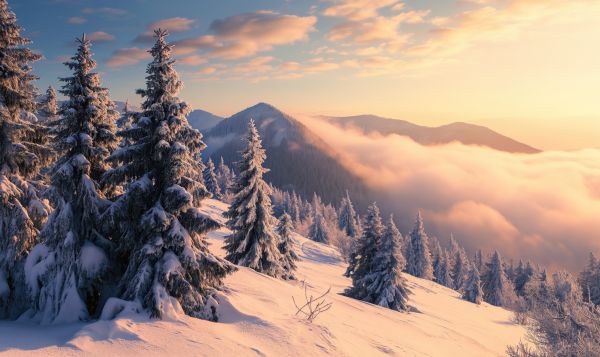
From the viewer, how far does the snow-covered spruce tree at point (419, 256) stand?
2997 inches

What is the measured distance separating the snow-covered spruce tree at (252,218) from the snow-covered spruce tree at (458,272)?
7608 cm

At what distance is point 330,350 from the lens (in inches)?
427

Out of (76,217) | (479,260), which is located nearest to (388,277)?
(76,217)

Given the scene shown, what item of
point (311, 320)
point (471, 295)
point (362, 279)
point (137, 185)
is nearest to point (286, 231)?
point (362, 279)

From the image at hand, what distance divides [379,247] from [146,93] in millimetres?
27785

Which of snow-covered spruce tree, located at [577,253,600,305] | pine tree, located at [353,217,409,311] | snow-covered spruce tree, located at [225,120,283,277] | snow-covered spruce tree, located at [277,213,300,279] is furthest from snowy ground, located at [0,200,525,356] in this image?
snow-covered spruce tree, located at [577,253,600,305]

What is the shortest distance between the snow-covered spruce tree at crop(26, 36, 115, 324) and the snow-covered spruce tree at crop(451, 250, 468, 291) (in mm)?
91015

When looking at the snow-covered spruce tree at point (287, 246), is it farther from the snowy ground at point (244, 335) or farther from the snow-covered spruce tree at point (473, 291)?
Result: the snow-covered spruce tree at point (473, 291)

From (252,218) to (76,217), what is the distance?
1434cm

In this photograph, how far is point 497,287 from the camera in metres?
79.4

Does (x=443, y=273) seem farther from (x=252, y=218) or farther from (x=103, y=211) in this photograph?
(x=103, y=211)

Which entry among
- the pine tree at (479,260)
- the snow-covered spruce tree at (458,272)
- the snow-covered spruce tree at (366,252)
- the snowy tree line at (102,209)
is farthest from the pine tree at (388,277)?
the pine tree at (479,260)

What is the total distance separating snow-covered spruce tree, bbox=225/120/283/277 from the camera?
84.6ft

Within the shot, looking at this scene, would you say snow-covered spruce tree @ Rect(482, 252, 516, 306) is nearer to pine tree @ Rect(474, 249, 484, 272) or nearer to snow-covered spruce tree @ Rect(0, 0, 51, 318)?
pine tree @ Rect(474, 249, 484, 272)
